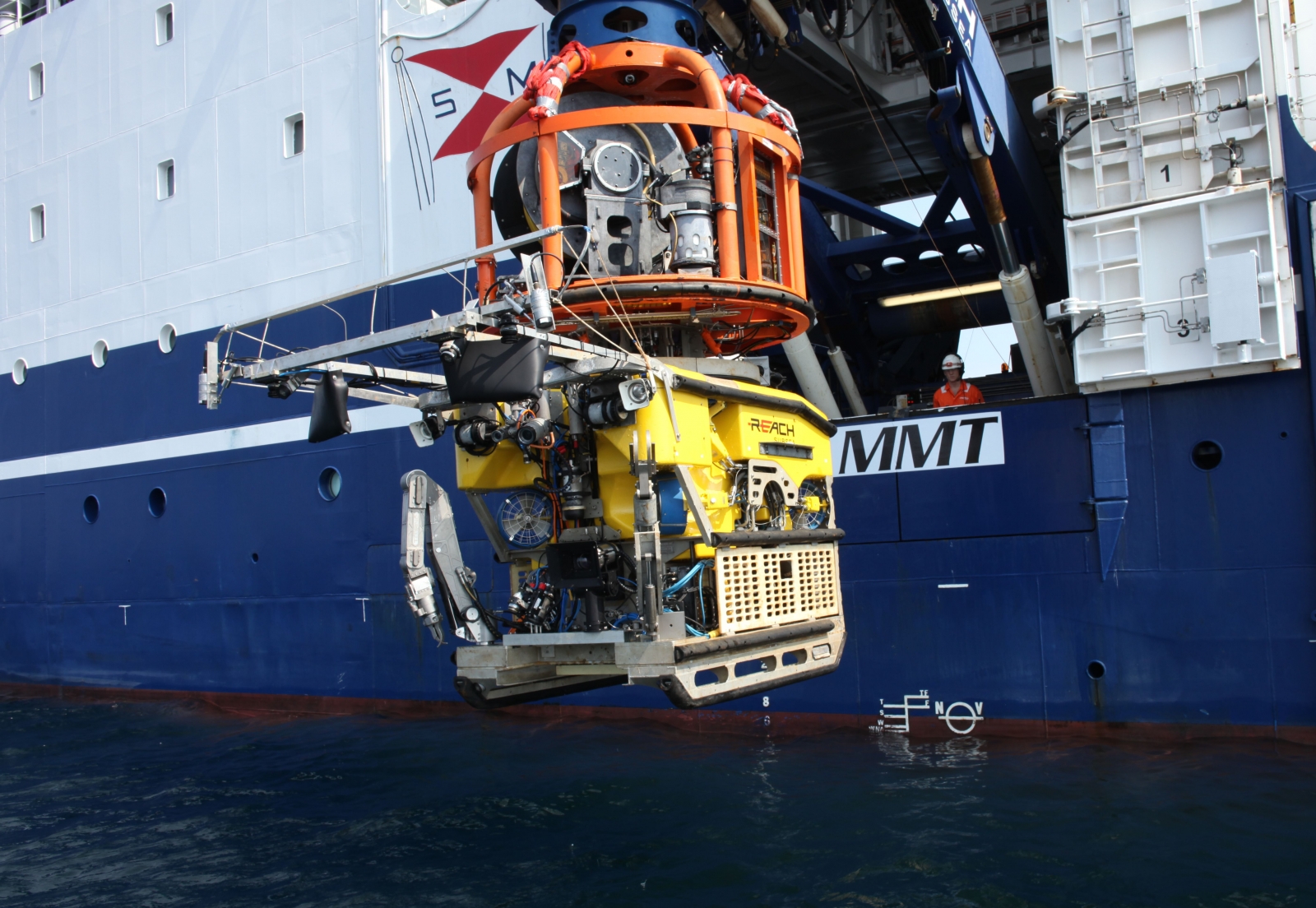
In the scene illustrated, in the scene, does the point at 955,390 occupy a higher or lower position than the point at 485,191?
lower

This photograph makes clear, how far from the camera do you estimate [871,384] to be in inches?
453

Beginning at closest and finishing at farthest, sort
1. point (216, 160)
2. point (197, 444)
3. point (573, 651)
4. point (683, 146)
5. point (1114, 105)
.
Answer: point (573, 651)
point (683, 146)
point (1114, 105)
point (197, 444)
point (216, 160)

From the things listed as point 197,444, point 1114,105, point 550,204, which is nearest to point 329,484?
point 197,444

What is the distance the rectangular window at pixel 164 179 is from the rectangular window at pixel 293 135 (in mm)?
2062

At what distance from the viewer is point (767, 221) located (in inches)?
260

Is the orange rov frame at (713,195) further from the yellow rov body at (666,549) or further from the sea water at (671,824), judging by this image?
the sea water at (671,824)

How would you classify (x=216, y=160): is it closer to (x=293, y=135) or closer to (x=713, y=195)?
(x=293, y=135)

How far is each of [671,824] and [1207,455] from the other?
4.50m

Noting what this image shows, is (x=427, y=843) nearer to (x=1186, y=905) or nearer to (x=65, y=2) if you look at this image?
(x=1186, y=905)

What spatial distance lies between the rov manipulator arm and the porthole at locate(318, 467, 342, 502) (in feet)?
17.7

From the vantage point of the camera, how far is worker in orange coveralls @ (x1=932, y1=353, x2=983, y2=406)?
9.15 m

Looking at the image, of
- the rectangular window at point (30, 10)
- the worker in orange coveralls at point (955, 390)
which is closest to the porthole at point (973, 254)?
the worker in orange coveralls at point (955, 390)

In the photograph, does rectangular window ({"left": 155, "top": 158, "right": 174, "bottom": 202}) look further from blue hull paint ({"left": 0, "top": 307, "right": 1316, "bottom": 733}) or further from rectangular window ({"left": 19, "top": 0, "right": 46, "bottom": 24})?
rectangular window ({"left": 19, "top": 0, "right": 46, "bottom": 24})

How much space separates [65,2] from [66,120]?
6.01 ft
